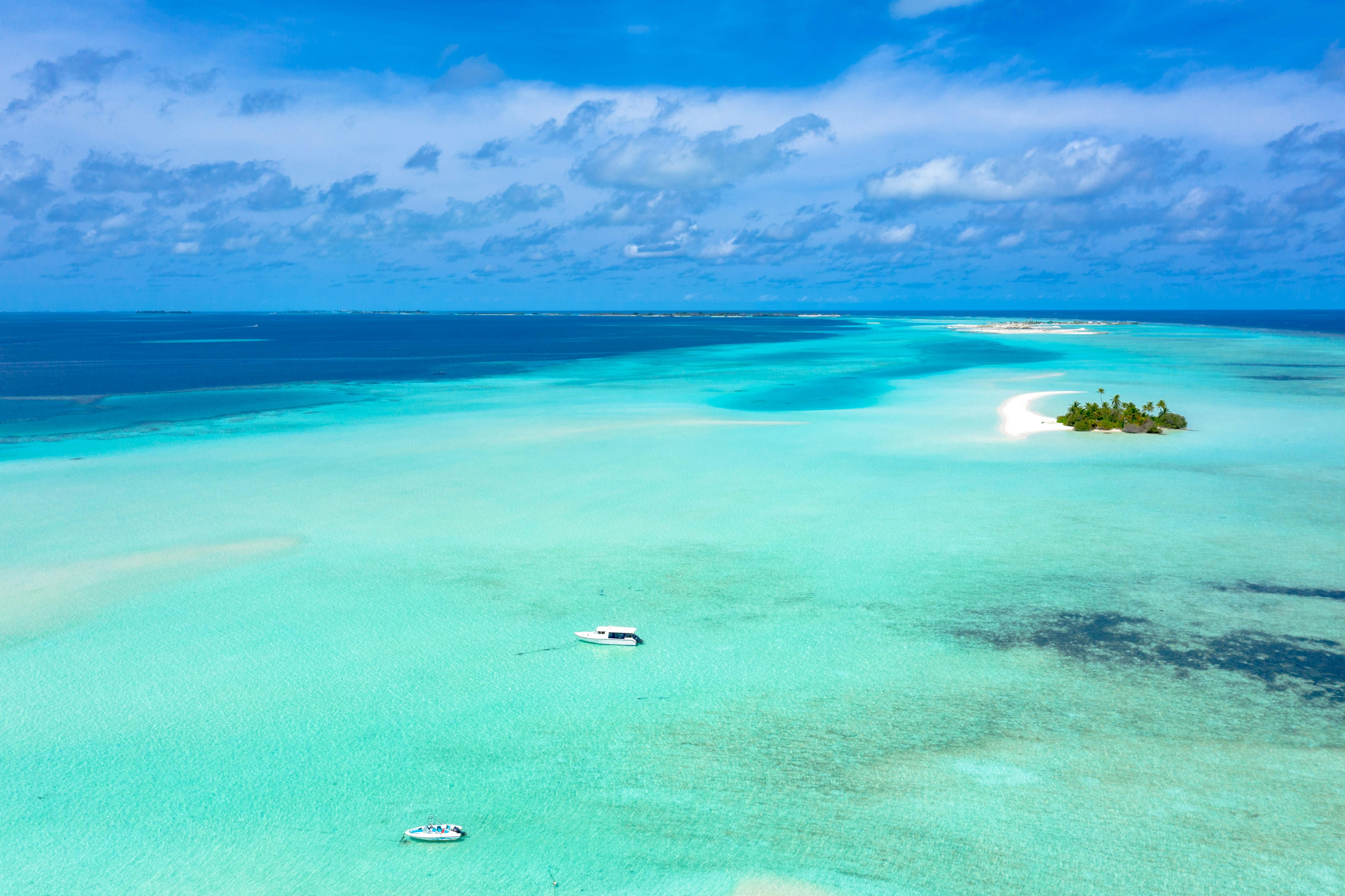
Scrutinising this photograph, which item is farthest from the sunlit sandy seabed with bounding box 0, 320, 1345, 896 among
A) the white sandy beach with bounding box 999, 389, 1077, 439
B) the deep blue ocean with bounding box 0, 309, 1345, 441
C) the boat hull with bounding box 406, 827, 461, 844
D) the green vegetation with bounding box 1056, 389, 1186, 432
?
the deep blue ocean with bounding box 0, 309, 1345, 441

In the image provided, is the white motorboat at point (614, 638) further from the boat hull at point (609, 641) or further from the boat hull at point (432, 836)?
the boat hull at point (432, 836)

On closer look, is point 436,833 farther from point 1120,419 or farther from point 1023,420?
point 1023,420

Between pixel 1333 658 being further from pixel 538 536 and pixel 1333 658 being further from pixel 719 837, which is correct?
pixel 538 536

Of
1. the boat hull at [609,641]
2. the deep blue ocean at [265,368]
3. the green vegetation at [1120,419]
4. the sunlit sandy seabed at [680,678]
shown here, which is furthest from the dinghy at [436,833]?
the deep blue ocean at [265,368]

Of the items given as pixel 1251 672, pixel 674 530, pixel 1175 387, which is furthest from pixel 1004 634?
pixel 1175 387

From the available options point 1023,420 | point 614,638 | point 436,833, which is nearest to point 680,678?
point 614,638

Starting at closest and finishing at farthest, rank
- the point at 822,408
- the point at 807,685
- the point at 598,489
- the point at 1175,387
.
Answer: the point at 807,685 → the point at 598,489 → the point at 822,408 → the point at 1175,387

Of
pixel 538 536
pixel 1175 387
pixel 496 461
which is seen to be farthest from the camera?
pixel 1175 387
